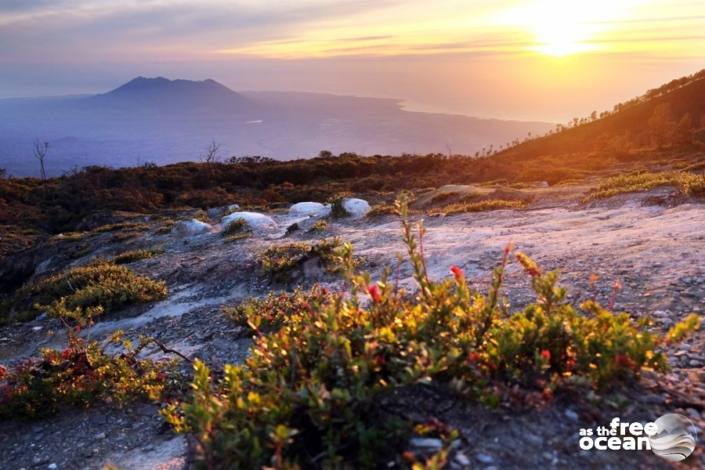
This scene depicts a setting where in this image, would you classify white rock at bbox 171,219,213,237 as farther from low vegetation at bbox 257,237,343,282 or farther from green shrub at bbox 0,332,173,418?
green shrub at bbox 0,332,173,418

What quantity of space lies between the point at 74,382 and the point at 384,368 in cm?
433

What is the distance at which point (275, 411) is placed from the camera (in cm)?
293

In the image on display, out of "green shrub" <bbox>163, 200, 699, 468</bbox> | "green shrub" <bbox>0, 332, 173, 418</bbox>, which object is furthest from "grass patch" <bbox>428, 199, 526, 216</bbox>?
"green shrub" <bbox>163, 200, 699, 468</bbox>

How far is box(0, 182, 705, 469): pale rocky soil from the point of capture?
10.0 ft

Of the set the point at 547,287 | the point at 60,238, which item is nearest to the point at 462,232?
the point at 547,287

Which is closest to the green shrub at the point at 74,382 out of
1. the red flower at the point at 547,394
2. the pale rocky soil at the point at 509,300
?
the pale rocky soil at the point at 509,300

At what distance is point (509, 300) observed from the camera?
21.3ft

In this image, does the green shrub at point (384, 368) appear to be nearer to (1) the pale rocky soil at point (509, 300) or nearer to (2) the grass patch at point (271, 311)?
(1) the pale rocky soil at point (509, 300)

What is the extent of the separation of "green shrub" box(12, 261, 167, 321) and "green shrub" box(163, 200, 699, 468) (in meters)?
7.08

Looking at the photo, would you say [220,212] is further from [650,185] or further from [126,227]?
[650,185]

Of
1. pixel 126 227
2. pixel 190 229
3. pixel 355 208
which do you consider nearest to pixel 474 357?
pixel 355 208

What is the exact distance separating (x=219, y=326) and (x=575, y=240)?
6.33 metres

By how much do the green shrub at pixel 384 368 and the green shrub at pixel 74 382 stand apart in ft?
8.76

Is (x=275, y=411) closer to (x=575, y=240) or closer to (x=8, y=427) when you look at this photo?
(x=8, y=427)
